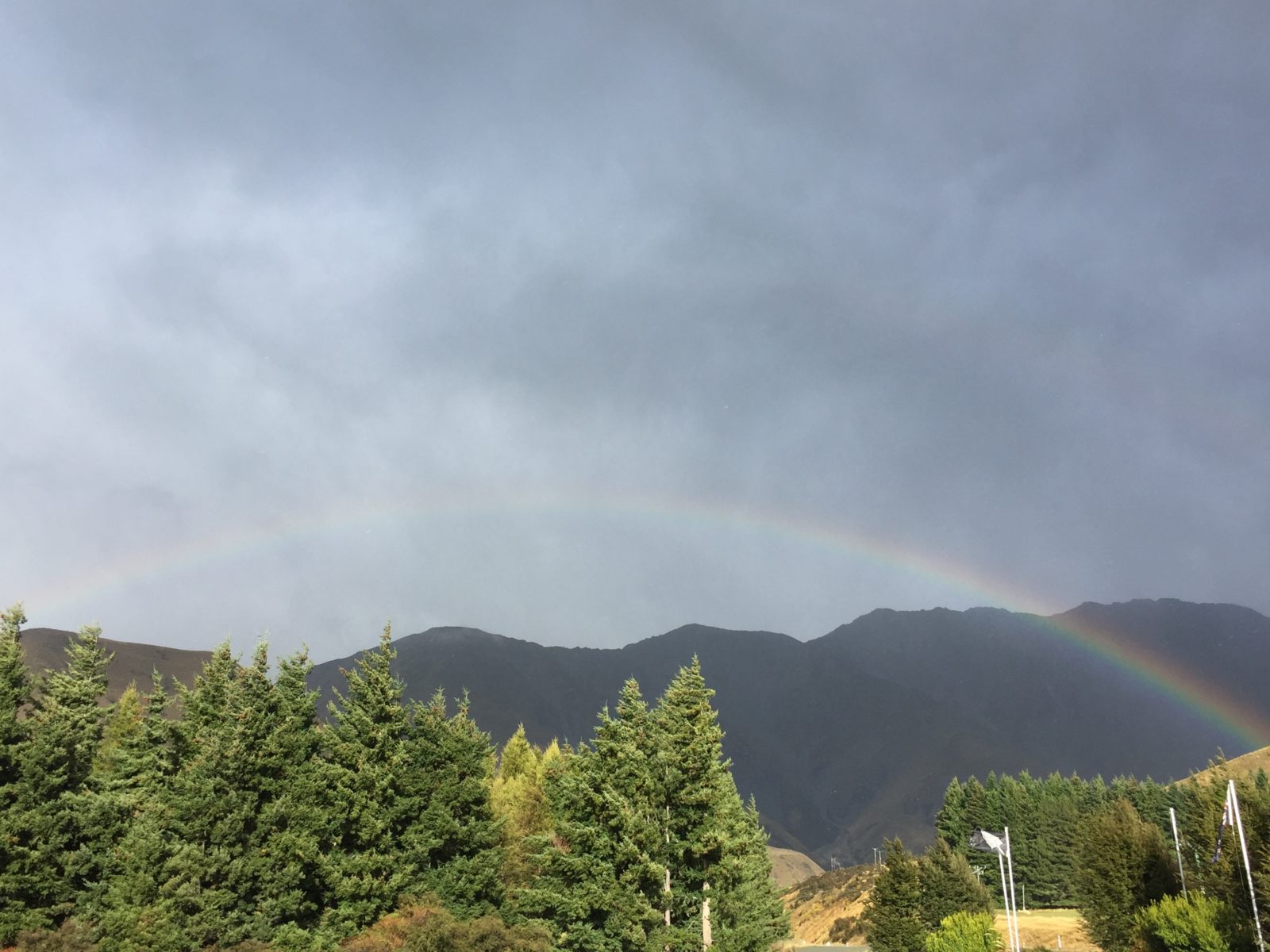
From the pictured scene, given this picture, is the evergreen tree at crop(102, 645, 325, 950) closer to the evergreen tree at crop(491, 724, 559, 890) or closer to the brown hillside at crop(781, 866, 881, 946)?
the evergreen tree at crop(491, 724, 559, 890)

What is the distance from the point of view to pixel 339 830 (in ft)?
142

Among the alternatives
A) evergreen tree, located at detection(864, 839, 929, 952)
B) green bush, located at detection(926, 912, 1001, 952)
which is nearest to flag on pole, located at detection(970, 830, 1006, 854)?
green bush, located at detection(926, 912, 1001, 952)

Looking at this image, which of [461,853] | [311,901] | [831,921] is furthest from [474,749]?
[831,921]

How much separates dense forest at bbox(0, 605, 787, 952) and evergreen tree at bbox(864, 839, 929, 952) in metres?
14.1

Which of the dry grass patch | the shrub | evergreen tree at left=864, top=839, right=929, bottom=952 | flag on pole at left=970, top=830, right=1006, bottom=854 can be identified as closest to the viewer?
the shrub

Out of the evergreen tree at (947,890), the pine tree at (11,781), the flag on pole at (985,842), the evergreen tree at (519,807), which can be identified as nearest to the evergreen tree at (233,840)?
the pine tree at (11,781)

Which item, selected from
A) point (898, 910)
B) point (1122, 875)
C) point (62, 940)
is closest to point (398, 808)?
point (62, 940)

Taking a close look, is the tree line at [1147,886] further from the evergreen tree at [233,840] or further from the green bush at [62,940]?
the green bush at [62,940]

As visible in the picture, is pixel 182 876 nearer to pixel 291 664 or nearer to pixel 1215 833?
pixel 291 664

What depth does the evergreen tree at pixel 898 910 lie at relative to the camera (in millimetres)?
57469

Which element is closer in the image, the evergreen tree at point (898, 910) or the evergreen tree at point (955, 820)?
the evergreen tree at point (898, 910)

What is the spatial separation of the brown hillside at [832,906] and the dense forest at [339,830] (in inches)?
2574

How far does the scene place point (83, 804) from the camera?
44.9m

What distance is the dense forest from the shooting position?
127ft
